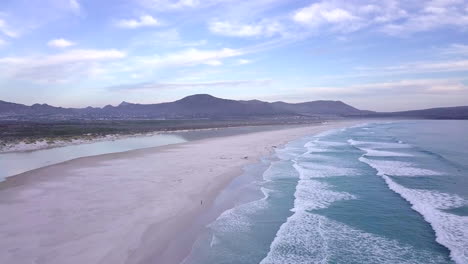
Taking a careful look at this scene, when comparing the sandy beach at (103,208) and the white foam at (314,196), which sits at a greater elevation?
the sandy beach at (103,208)

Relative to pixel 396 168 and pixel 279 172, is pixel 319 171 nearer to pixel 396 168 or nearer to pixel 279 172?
pixel 279 172

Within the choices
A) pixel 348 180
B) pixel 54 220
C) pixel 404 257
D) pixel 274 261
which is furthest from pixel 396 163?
pixel 54 220

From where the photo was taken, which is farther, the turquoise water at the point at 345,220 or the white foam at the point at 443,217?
the white foam at the point at 443,217

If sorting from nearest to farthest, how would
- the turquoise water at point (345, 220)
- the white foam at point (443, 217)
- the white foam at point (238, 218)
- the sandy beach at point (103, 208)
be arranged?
the sandy beach at point (103, 208)
the turquoise water at point (345, 220)
the white foam at point (443, 217)
the white foam at point (238, 218)

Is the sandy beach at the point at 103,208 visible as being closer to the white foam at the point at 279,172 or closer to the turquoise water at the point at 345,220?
the turquoise water at the point at 345,220

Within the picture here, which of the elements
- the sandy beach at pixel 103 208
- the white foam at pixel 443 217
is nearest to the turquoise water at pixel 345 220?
the white foam at pixel 443 217

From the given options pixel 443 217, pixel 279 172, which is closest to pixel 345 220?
pixel 443 217
